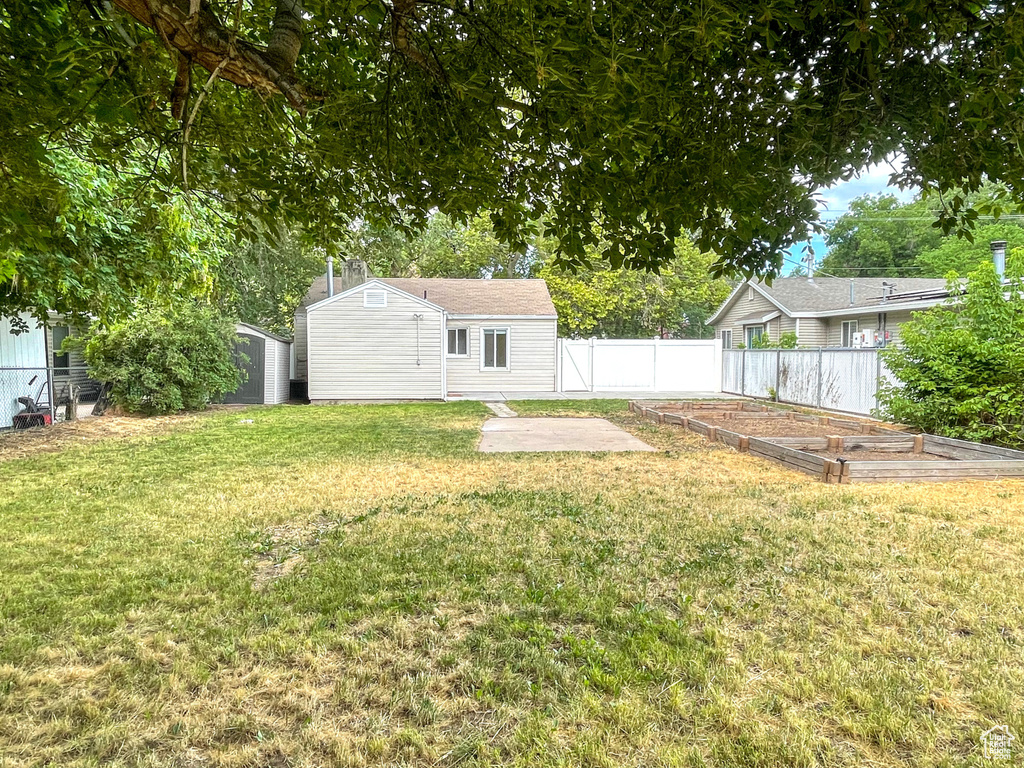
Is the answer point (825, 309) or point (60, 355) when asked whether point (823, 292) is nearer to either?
point (825, 309)

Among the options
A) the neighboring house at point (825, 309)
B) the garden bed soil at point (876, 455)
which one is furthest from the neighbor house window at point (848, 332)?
the garden bed soil at point (876, 455)

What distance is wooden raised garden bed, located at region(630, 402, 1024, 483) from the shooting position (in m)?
5.99

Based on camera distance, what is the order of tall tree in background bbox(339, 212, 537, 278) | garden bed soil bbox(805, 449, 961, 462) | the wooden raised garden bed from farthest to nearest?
tall tree in background bbox(339, 212, 537, 278) < garden bed soil bbox(805, 449, 961, 462) < the wooden raised garden bed

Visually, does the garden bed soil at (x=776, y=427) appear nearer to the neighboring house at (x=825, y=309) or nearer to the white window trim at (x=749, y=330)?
the neighboring house at (x=825, y=309)

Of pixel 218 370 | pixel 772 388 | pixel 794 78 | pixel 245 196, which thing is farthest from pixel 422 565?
A: pixel 772 388

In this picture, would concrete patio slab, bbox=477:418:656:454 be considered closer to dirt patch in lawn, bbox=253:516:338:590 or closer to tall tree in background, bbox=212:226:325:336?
dirt patch in lawn, bbox=253:516:338:590

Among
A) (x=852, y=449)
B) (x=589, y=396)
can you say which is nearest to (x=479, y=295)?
(x=589, y=396)

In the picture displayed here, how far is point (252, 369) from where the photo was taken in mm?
15219

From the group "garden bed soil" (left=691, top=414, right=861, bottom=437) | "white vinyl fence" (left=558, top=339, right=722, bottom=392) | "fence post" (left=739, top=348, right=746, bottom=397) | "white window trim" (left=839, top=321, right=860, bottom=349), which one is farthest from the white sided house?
"white window trim" (left=839, top=321, right=860, bottom=349)

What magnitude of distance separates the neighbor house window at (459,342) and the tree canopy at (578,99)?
47.1 ft

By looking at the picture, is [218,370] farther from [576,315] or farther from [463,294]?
[576,315]

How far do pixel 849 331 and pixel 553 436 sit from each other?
13489 millimetres

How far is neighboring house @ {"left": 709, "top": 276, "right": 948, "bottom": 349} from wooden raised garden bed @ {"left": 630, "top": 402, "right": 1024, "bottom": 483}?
273 inches

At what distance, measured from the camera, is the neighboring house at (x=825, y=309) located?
1591 centimetres
